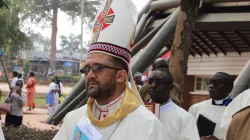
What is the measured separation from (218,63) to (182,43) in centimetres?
853

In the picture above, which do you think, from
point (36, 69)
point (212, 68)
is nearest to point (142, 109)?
point (212, 68)

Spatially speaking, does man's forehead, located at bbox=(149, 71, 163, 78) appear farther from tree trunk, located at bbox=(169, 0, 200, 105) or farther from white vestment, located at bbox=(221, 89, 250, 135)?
tree trunk, located at bbox=(169, 0, 200, 105)

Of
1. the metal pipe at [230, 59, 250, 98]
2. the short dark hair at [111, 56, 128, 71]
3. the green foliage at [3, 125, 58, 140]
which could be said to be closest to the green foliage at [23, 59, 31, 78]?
the green foliage at [3, 125, 58, 140]

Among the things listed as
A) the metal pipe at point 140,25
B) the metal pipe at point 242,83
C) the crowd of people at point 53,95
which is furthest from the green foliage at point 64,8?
the metal pipe at point 242,83

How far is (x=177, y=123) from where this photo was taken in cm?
547

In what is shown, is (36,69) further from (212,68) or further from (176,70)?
(176,70)

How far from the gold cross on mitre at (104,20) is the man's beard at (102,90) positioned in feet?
1.09

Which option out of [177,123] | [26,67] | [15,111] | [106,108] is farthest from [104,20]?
[26,67]

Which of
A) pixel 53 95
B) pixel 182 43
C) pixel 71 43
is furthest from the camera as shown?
pixel 71 43

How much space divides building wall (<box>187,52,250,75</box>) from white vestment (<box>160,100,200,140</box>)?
9.92 meters

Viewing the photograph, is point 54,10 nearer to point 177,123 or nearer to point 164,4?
point 164,4

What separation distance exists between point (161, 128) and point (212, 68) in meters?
13.4

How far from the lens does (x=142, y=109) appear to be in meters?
3.61

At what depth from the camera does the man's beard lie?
11.5 feet
